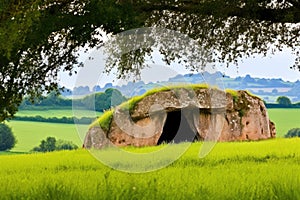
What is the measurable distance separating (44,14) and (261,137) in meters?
14.8

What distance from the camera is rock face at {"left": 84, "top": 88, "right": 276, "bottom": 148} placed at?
2219 centimetres

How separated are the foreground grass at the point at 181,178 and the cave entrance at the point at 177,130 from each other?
2474mm

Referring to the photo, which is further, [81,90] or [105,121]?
[105,121]

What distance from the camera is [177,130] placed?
2416cm

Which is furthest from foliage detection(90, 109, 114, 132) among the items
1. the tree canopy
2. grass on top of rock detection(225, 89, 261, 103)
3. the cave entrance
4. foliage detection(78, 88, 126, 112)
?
the tree canopy

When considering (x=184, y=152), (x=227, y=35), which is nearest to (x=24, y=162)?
(x=184, y=152)

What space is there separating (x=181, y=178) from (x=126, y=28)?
3057mm

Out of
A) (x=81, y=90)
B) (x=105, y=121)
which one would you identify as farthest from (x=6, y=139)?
(x=81, y=90)

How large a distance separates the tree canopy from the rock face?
8.01 metres

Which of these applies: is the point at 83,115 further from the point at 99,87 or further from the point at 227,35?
the point at 227,35

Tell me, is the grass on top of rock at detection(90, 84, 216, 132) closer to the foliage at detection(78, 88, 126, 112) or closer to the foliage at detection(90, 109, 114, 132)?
the foliage at detection(90, 109, 114, 132)

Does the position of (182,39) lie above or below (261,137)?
above

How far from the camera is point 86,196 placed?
Answer: 7926mm

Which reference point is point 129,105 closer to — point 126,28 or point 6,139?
point 6,139
